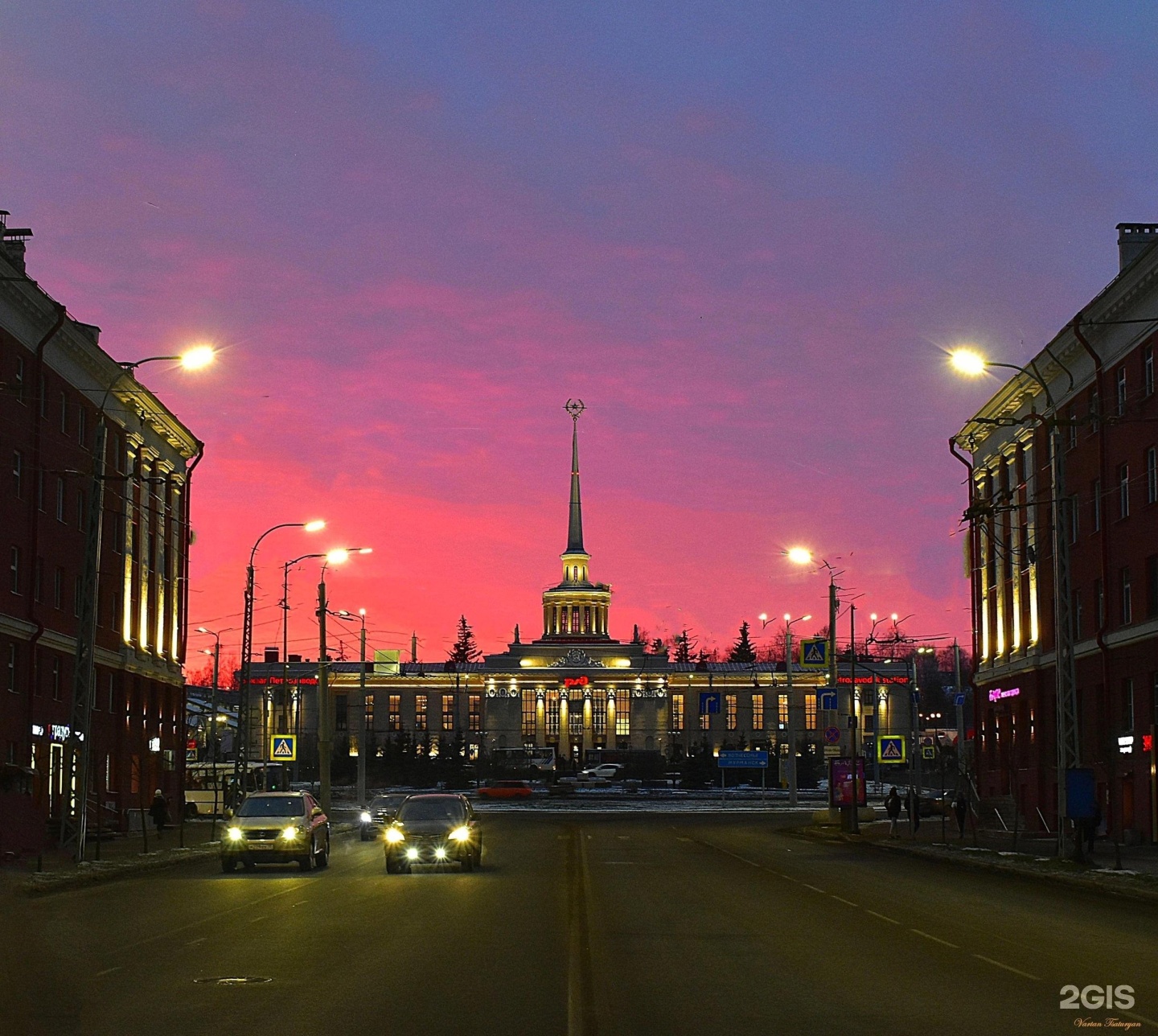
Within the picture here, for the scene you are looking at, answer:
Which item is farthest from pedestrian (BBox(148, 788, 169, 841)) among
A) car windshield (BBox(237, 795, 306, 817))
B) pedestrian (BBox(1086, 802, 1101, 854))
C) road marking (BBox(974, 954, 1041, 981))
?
road marking (BBox(974, 954, 1041, 981))

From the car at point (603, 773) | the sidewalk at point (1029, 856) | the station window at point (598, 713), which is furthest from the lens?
the station window at point (598, 713)

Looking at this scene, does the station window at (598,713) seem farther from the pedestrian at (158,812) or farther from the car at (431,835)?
the car at (431,835)

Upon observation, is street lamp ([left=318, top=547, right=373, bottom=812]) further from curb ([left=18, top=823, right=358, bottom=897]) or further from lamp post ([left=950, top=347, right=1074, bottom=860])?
lamp post ([left=950, top=347, right=1074, bottom=860])

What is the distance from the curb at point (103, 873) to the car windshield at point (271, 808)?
2665 millimetres

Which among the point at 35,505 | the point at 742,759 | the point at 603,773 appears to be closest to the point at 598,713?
the point at 603,773

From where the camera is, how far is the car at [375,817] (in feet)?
200

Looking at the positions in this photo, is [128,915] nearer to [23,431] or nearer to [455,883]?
[455,883]

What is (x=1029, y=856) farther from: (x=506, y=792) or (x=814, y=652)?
(x=506, y=792)

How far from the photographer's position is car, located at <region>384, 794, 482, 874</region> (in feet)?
123

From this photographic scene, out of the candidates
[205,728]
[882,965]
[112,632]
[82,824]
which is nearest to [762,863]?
[82,824]

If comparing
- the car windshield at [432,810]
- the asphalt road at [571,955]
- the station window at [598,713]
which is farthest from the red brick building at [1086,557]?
the station window at [598,713]

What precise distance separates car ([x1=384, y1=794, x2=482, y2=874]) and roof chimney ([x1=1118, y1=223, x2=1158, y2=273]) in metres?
34.3

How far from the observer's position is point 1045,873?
36.4 metres

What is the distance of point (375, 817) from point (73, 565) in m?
28.4
